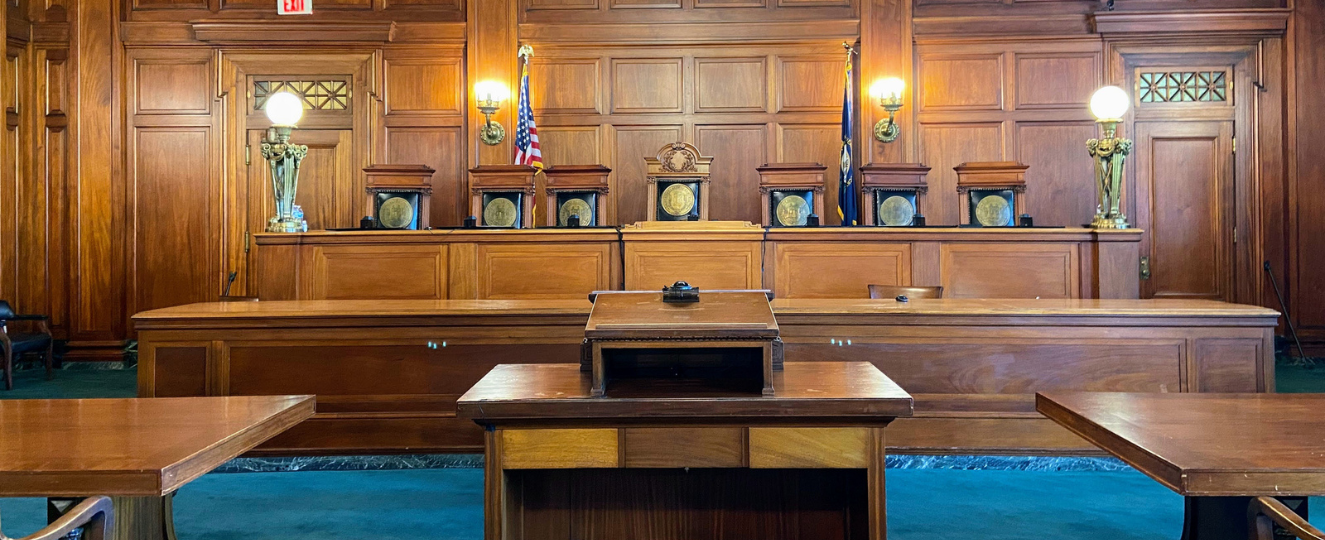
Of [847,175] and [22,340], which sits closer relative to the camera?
[22,340]

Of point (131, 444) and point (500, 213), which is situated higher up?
point (500, 213)

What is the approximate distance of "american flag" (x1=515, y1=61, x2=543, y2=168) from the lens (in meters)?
7.37

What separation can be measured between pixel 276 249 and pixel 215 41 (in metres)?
3.40

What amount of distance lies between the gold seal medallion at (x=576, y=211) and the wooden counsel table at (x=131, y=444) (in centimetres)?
463

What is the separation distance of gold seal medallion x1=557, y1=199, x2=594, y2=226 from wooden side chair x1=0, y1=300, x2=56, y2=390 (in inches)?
156

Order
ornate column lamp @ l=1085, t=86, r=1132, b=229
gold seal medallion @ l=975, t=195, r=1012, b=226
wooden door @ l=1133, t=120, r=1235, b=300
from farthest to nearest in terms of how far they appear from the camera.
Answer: wooden door @ l=1133, t=120, r=1235, b=300 → gold seal medallion @ l=975, t=195, r=1012, b=226 → ornate column lamp @ l=1085, t=86, r=1132, b=229

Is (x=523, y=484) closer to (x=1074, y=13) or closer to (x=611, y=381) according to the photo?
(x=611, y=381)

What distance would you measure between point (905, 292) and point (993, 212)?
2.43 metres

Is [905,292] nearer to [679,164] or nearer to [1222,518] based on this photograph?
[1222,518]

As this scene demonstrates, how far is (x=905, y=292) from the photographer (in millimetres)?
4438

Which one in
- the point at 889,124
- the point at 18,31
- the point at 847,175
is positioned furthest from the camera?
the point at 889,124

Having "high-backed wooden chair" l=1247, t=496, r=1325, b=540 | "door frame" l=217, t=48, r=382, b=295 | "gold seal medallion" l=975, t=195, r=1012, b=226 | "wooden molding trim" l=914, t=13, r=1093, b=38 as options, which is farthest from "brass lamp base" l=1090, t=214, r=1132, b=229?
"door frame" l=217, t=48, r=382, b=295

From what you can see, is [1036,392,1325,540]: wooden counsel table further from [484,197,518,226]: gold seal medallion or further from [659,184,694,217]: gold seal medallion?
[484,197,518,226]: gold seal medallion

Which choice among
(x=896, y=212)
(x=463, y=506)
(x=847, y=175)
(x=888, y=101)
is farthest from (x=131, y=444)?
(x=888, y=101)
